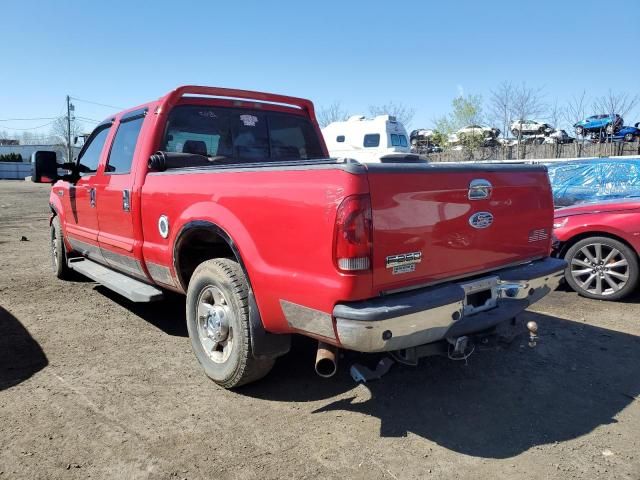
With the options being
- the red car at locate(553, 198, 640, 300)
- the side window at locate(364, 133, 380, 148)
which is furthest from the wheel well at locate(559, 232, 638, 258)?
the side window at locate(364, 133, 380, 148)

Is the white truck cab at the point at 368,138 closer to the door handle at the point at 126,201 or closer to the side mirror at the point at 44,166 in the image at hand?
the side mirror at the point at 44,166

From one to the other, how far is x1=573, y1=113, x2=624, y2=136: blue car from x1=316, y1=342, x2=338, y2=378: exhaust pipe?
22809mm

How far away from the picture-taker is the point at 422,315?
8.32 ft

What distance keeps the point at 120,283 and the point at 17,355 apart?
987 mm

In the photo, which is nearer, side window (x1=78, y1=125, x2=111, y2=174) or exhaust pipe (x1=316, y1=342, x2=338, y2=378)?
exhaust pipe (x1=316, y1=342, x2=338, y2=378)

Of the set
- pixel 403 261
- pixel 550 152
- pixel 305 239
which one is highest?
pixel 550 152

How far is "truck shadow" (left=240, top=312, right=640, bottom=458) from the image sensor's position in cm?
288

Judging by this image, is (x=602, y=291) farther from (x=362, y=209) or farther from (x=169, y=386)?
(x=169, y=386)

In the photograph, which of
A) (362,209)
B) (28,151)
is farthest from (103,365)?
(28,151)

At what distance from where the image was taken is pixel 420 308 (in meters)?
2.52

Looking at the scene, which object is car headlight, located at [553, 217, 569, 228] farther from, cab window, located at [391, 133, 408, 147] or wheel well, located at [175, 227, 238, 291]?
cab window, located at [391, 133, 408, 147]

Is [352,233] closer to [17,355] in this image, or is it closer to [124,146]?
[124,146]

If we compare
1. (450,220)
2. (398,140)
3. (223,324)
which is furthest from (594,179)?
(398,140)

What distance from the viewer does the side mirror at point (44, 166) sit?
520cm
